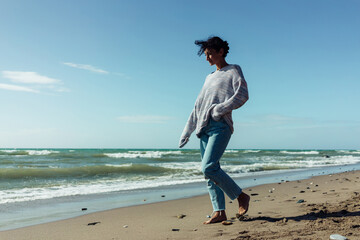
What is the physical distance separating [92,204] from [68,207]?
40 cm

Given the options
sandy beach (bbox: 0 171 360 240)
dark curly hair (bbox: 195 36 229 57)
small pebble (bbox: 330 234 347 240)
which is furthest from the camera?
dark curly hair (bbox: 195 36 229 57)

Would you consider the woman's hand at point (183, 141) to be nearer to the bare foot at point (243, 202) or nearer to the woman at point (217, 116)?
the woman at point (217, 116)

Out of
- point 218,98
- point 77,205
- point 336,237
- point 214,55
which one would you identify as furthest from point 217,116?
point 77,205

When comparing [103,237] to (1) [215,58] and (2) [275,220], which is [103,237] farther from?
(1) [215,58]

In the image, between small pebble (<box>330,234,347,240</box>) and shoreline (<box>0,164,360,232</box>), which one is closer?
small pebble (<box>330,234,347,240</box>)

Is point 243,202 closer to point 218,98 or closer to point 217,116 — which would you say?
point 217,116

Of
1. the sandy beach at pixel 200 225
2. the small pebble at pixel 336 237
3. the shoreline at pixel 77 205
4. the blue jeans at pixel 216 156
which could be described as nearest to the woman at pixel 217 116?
the blue jeans at pixel 216 156

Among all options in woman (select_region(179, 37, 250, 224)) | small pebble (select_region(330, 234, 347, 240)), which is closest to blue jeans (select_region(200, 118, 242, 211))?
woman (select_region(179, 37, 250, 224))

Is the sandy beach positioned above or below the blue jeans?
below

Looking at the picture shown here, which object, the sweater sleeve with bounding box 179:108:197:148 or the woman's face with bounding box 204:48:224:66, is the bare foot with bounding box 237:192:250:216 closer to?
the sweater sleeve with bounding box 179:108:197:148

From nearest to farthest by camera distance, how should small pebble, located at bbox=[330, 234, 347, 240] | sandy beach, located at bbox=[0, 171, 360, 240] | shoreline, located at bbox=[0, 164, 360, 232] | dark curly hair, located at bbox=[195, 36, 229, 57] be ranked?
small pebble, located at bbox=[330, 234, 347, 240]
sandy beach, located at bbox=[0, 171, 360, 240]
dark curly hair, located at bbox=[195, 36, 229, 57]
shoreline, located at bbox=[0, 164, 360, 232]

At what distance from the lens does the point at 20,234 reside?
3369 mm

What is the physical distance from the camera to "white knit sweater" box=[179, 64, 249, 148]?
312cm

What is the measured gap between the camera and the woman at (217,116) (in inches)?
124
